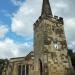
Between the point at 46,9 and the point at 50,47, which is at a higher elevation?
the point at 46,9

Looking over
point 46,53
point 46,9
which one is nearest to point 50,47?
point 46,53

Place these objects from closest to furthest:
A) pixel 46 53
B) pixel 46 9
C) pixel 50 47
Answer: pixel 46 53, pixel 50 47, pixel 46 9

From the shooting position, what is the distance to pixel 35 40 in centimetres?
2464

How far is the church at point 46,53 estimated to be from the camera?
69.4 feet

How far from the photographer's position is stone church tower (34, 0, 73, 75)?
827 inches

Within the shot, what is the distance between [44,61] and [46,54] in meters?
0.91

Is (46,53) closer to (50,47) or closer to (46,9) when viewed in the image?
(50,47)

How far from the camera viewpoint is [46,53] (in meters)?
21.3

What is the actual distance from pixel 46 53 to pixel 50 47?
3.27 ft

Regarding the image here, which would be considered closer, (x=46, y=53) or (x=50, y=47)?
(x=46, y=53)

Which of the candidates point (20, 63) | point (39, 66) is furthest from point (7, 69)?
point (39, 66)

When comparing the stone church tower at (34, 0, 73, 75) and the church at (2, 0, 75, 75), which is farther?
the church at (2, 0, 75, 75)

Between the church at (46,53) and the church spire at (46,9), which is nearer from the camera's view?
the church at (46,53)

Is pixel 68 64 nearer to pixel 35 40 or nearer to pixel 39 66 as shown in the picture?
pixel 39 66
